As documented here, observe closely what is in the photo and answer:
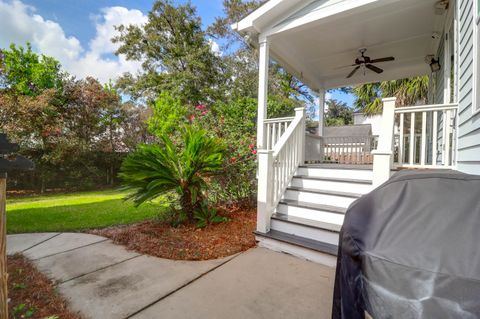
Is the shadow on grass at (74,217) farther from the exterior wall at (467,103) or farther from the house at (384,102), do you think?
the exterior wall at (467,103)

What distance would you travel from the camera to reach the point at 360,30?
4672 mm

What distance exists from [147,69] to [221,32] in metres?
5.08

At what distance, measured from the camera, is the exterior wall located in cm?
239

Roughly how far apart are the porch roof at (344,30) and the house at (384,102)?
0.02 meters

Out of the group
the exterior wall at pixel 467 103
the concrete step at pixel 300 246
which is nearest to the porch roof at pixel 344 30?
the exterior wall at pixel 467 103

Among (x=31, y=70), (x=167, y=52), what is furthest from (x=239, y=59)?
(x=31, y=70)

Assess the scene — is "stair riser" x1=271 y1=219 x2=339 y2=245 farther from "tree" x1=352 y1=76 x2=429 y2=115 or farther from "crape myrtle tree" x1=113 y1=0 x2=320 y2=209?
"tree" x1=352 y1=76 x2=429 y2=115

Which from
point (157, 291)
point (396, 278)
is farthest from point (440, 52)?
point (157, 291)

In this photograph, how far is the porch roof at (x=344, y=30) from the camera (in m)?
4.03

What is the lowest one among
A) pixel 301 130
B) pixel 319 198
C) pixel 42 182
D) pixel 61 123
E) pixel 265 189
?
pixel 42 182

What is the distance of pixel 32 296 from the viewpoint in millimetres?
2168

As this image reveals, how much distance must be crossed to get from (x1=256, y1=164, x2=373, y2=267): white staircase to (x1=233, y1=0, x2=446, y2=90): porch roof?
2.57 meters

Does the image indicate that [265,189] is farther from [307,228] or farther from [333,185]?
[333,185]

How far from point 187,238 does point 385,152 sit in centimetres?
282
